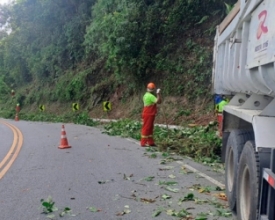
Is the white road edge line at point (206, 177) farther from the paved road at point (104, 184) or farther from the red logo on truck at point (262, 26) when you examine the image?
the red logo on truck at point (262, 26)

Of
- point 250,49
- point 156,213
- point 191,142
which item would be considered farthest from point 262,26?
point 191,142

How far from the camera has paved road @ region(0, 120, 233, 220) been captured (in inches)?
253

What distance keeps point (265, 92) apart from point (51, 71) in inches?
1579

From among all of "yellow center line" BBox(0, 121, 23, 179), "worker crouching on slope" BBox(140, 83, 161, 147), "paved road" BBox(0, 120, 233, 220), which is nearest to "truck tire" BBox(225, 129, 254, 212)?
"paved road" BBox(0, 120, 233, 220)

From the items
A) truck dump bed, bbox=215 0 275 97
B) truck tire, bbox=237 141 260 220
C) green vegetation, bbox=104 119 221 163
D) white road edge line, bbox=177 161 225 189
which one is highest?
truck dump bed, bbox=215 0 275 97

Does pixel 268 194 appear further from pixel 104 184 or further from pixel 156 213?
pixel 104 184

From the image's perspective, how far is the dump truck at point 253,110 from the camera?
4.23m

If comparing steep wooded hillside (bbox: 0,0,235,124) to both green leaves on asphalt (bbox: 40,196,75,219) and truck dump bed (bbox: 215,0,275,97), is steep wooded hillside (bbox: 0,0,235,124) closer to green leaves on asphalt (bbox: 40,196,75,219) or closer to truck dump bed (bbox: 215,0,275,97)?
truck dump bed (bbox: 215,0,275,97)

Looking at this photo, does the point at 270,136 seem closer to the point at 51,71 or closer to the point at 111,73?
the point at 111,73

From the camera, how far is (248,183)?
5.11m

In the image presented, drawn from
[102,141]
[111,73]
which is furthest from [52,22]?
[102,141]

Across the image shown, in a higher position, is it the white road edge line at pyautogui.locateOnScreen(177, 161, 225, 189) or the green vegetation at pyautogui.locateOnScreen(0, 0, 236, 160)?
the green vegetation at pyautogui.locateOnScreen(0, 0, 236, 160)

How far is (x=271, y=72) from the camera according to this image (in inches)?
165

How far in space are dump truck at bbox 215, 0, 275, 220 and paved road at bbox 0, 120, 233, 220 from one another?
2.79ft
